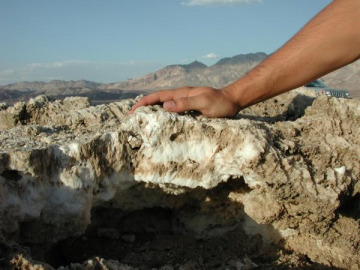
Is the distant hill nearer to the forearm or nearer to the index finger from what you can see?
the index finger

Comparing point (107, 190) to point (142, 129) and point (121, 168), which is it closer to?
point (121, 168)

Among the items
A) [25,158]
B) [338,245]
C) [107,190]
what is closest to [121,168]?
[107,190]

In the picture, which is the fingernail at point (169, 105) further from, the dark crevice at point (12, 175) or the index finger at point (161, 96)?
the dark crevice at point (12, 175)

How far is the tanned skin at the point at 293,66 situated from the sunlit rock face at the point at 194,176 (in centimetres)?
16

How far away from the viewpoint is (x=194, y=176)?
9.68ft

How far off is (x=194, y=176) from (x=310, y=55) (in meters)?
1.22

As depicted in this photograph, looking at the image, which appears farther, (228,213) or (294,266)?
(228,213)

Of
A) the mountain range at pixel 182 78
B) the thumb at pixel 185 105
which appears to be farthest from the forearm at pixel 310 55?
the mountain range at pixel 182 78

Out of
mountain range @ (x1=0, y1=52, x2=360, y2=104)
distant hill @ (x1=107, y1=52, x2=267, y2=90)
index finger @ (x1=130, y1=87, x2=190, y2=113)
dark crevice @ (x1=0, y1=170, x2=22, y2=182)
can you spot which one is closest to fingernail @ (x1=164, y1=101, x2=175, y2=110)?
index finger @ (x1=130, y1=87, x2=190, y2=113)

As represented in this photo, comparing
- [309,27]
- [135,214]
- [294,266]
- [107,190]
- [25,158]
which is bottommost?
[294,266]

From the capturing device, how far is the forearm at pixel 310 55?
2.54 metres

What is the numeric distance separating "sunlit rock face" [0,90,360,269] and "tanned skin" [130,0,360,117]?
16 centimetres

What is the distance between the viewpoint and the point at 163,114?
2.84m

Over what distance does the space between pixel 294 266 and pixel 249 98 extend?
138cm
